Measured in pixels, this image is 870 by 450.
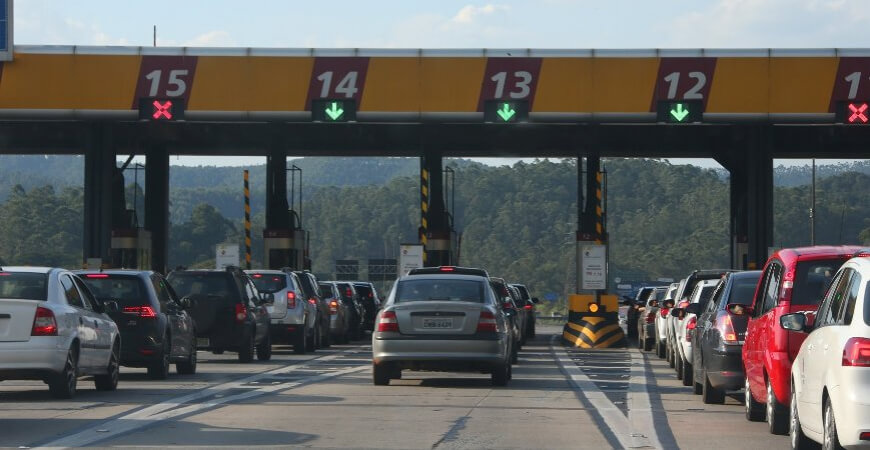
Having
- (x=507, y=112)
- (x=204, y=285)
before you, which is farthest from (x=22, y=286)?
(x=507, y=112)

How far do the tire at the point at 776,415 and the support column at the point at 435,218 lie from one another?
30.1 metres

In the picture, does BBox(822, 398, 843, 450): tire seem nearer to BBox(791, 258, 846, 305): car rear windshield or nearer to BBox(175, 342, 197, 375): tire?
→ BBox(791, 258, 846, 305): car rear windshield

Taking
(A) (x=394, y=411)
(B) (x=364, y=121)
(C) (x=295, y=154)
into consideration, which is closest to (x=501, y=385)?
(A) (x=394, y=411)

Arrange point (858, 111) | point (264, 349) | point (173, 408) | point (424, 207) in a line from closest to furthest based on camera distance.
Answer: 1. point (173, 408)
2. point (264, 349)
3. point (858, 111)
4. point (424, 207)

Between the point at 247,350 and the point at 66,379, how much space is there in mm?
9470

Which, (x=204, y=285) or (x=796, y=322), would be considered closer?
(x=796, y=322)

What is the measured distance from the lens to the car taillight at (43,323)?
55.5 feet

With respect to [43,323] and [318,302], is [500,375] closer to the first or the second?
[43,323]

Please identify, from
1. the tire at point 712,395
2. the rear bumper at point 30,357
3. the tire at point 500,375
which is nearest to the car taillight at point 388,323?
the tire at point 500,375

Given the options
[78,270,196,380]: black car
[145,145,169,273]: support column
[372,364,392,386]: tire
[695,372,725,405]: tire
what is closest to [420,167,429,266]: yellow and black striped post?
[145,145,169,273]: support column

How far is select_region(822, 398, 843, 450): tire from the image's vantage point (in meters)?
10.5

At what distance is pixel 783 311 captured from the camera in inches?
547

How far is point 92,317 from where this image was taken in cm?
1855

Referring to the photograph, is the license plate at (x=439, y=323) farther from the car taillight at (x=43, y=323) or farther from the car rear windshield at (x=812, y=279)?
the car rear windshield at (x=812, y=279)
